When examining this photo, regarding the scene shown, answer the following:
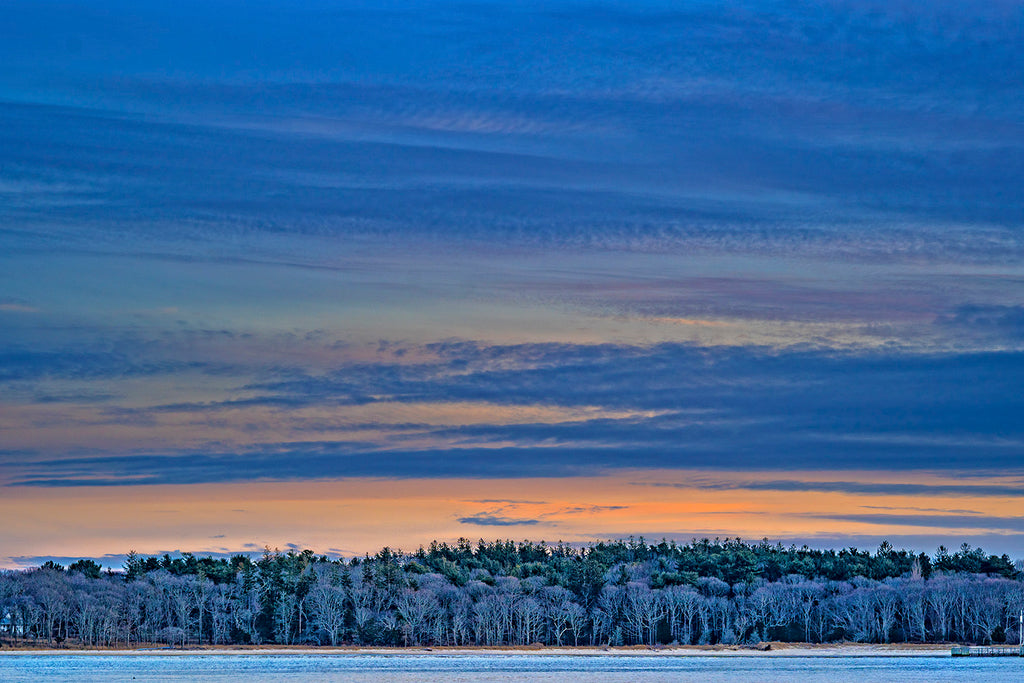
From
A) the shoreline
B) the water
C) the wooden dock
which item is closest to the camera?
the water

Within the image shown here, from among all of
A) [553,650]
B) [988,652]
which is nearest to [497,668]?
[553,650]

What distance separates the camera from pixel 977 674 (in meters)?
139

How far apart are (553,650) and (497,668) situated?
47.1 metres

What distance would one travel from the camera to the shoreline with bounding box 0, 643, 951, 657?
18412 centimetres

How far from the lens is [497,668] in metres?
148

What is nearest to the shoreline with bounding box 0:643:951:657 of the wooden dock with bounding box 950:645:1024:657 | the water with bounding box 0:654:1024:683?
the water with bounding box 0:654:1024:683

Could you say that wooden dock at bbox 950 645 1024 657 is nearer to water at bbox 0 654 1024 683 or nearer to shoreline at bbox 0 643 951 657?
water at bbox 0 654 1024 683

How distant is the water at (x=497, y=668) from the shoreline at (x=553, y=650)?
4.12 ft

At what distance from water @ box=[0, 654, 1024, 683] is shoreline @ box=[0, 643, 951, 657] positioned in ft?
4.12

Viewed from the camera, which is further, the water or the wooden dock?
the wooden dock

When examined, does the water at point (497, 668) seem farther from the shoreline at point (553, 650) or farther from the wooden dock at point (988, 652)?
the shoreline at point (553, 650)

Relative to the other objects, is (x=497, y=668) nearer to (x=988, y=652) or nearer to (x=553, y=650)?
(x=553, y=650)

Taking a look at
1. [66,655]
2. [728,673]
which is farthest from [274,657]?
[728,673]

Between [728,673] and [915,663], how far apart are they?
134ft
